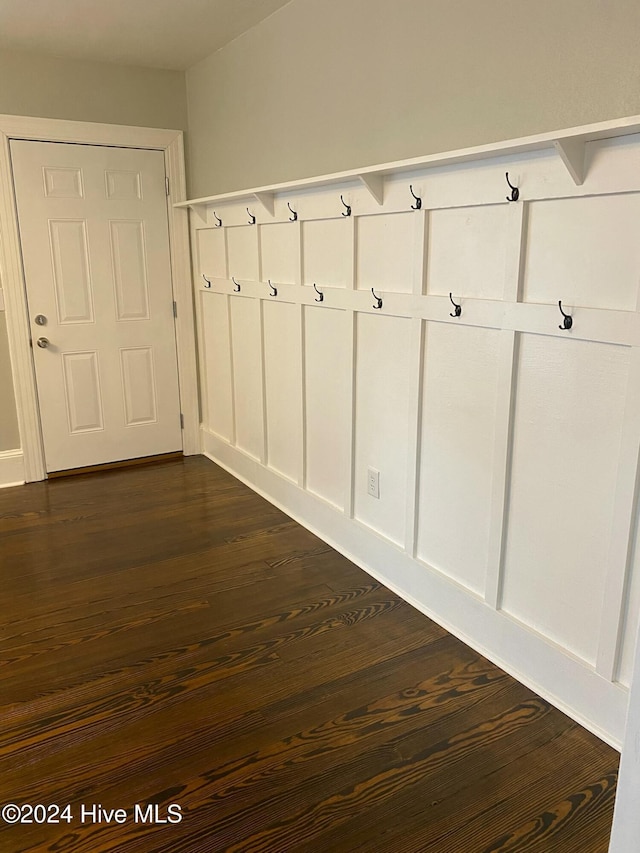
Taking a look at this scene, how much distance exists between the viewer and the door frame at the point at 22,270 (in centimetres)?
369

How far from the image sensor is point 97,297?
13.3 ft

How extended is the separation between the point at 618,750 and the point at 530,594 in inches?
18.8

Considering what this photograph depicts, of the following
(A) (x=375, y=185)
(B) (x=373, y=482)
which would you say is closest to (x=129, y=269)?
(A) (x=375, y=185)

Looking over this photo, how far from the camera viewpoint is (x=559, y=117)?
71.9 inches

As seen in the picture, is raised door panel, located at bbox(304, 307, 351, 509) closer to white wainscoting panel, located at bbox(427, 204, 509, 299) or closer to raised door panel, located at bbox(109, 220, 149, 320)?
white wainscoting panel, located at bbox(427, 204, 509, 299)

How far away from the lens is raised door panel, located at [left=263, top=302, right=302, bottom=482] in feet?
10.6

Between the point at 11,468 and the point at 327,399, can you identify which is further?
the point at 11,468

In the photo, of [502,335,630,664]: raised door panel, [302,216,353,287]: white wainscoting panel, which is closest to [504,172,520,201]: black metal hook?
[502,335,630,664]: raised door panel

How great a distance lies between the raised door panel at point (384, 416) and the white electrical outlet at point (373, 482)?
0.02m

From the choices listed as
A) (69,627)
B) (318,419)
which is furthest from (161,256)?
(69,627)

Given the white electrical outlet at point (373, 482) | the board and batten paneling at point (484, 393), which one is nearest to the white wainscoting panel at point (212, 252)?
the board and batten paneling at point (484, 393)

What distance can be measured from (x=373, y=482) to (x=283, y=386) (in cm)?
85

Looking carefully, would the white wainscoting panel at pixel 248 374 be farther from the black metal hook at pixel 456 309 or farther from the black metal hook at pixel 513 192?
the black metal hook at pixel 513 192

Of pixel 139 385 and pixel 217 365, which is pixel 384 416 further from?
pixel 139 385
